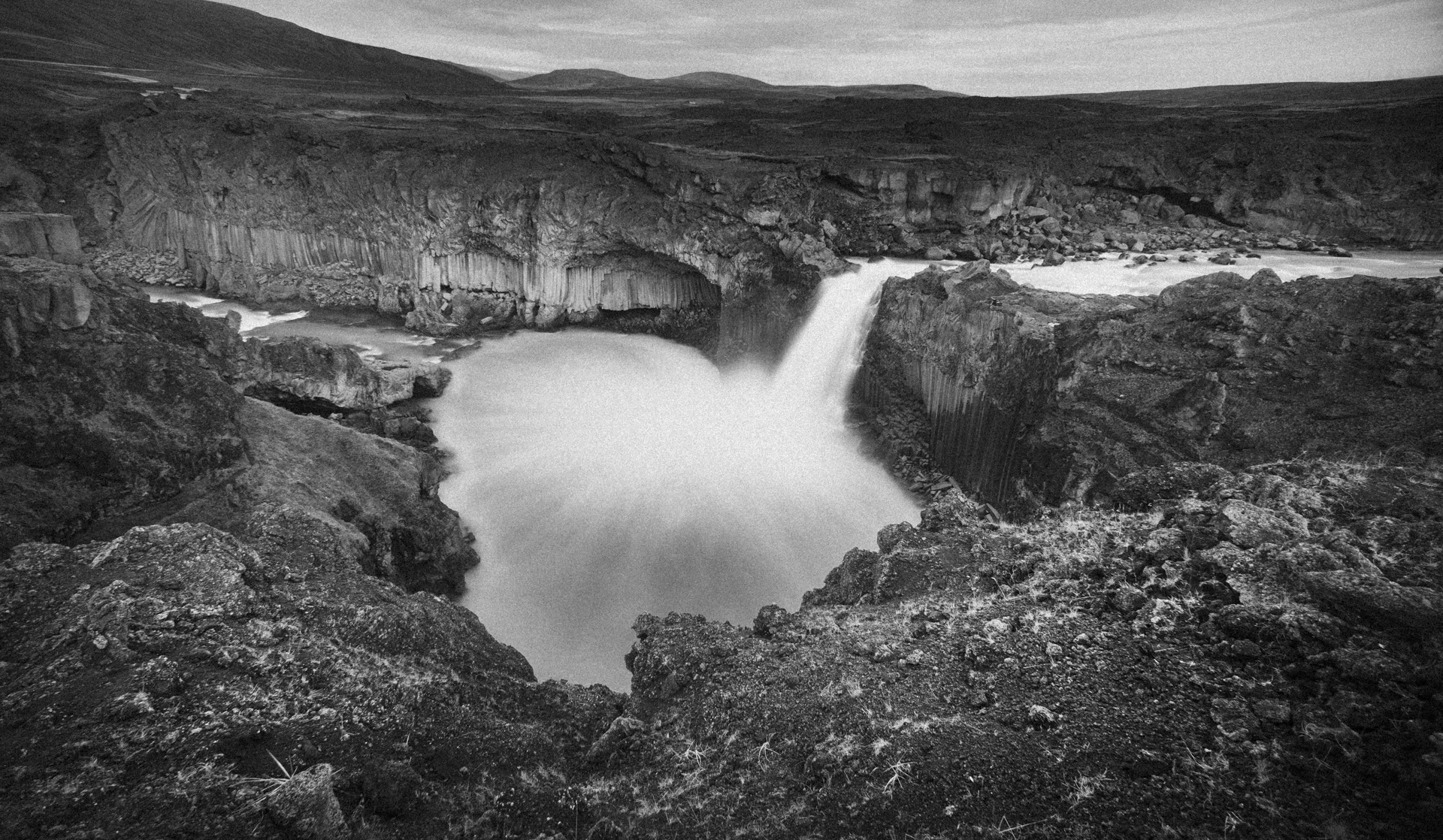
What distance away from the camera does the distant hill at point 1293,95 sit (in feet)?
190

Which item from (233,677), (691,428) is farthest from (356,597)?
(691,428)

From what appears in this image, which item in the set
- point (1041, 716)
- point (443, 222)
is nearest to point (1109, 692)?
point (1041, 716)

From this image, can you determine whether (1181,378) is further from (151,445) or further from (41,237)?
(41,237)

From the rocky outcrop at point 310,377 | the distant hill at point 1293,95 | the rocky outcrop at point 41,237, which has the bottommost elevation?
the rocky outcrop at point 310,377

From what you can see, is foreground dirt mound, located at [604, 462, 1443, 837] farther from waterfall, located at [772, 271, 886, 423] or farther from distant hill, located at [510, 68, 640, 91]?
distant hill, located at [510, 68, 640, 91]

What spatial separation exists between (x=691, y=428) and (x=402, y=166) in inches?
860

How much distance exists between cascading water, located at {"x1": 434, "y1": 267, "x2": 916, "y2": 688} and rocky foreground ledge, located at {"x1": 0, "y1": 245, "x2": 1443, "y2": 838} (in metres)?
6.33

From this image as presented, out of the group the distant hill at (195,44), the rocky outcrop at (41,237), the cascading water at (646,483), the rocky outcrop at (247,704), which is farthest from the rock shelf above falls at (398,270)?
the distant hill at (195,44)

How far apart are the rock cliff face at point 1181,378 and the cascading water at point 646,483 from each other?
396 cm

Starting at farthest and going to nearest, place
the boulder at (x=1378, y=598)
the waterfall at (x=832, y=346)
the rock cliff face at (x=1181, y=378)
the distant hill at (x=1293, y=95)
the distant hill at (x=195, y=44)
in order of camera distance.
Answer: the distant hill at (x=195, y=44), the distant hill at (x=1293, y=95), the waterfall at (x=832, y=346), the rock cliff face at (x=1181, y=378), the boulder at (x=1378, y=598)

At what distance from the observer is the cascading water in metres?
15.1

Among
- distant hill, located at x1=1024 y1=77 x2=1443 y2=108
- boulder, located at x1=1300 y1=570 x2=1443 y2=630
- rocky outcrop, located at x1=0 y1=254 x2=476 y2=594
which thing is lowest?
rocky outcrop, located at x1=0 y1=254 x2=476 y2=594

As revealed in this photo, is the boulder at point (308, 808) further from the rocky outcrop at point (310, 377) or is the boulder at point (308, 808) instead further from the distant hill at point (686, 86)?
the distant hill at point (686, 86)

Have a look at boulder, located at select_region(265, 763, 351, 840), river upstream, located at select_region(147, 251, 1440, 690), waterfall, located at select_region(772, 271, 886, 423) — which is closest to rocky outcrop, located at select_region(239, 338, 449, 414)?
river upstream, located at select_region(147, 251, 1440, 690)
